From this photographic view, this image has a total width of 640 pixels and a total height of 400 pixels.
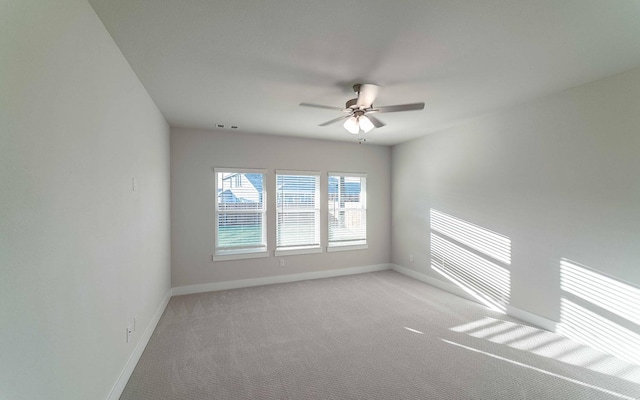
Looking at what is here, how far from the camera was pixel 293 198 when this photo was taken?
16.7 ft

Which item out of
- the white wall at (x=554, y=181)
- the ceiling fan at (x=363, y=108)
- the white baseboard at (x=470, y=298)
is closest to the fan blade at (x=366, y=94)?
the ceiling fan at (x=363, y=108)

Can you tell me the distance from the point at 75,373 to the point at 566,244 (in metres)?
4.34

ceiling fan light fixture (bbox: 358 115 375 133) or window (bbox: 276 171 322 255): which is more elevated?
ceiling fan light fixture (bbox: 358 115 375 133)

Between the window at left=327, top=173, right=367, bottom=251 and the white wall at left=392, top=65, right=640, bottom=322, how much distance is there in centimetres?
163

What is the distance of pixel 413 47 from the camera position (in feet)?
6.85

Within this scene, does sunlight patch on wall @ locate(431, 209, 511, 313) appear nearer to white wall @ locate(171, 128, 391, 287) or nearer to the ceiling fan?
white wall @ locate(171, 128, 391, 287)

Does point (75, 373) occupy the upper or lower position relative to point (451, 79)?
lower

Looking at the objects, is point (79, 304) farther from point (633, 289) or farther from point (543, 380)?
point (633, 289)

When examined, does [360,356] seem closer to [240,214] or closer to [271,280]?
[271,280]

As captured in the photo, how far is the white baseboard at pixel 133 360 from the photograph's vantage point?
6.59 feet

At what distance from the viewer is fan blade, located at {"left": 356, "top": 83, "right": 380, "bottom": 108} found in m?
2.71

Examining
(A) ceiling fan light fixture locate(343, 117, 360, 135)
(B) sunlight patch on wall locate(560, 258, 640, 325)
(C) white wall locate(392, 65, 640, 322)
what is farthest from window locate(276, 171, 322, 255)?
(B) sunlight patch on wall locate(560, 258, 640, 325)

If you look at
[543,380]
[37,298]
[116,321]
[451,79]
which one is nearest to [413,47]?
[451,79]

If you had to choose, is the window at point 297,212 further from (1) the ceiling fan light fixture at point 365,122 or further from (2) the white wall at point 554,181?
(2) the white wall at point 554,181
